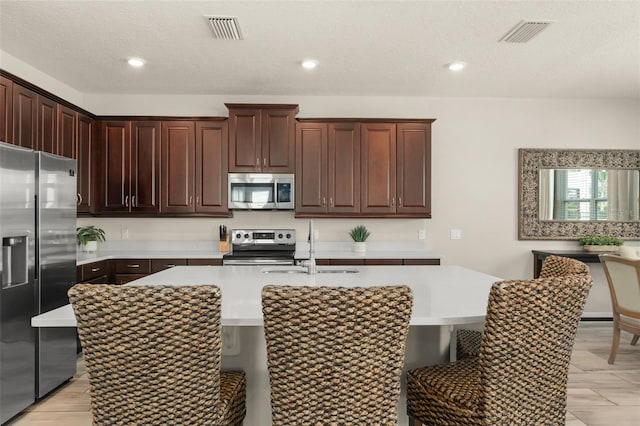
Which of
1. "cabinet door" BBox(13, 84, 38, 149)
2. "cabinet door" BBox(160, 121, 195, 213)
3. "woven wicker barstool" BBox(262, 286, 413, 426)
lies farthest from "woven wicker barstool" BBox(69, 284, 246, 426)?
"cabinet door" BBox(160, 121, 195, 213)

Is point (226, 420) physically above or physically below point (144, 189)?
below

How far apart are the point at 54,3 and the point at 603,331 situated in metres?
5.80

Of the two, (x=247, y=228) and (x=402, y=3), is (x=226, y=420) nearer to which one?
(x=402, y=3)

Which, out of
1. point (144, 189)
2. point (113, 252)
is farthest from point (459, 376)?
point (113, 252)

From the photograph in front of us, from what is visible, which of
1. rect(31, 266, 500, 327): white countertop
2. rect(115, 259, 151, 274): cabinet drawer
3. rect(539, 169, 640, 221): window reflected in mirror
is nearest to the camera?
rect(31, 266, 500, 327): white countertop

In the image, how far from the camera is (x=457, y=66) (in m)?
4.00

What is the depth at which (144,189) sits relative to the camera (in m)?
4.76

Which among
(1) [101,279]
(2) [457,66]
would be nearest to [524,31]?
(2) [457,66]

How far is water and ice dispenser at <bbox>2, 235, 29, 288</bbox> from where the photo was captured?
276 centimetres

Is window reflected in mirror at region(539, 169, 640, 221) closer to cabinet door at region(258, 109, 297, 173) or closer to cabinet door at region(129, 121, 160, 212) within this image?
cabinet door at region(258, 109, 297, 173)

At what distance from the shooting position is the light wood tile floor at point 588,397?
280 cm

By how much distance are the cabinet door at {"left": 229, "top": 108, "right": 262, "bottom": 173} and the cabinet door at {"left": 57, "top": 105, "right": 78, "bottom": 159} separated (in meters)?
1.48

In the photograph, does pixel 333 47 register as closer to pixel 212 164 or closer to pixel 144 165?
pixel 212 164

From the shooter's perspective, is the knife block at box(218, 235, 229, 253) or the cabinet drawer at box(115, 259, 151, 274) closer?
the cabinet drawer at box(115, 259, 151, 274)
